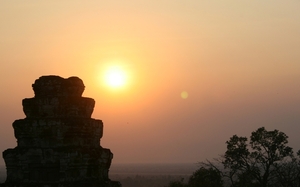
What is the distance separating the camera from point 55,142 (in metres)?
11.4

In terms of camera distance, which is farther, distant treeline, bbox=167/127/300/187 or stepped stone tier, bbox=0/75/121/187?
distant treeline, bbox=167/127/300/187

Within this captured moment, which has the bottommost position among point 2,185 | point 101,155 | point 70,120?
point 2,185

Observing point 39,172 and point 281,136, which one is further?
point 281,136

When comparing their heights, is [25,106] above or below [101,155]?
above

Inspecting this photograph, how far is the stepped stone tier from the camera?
1125 centimetres

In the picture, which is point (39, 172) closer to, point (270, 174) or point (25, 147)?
point (25, 147)

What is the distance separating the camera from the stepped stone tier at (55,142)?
11.2m

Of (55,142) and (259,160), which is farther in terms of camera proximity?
(259,160)

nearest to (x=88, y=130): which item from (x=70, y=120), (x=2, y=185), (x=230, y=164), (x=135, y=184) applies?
(x=70, y=120)

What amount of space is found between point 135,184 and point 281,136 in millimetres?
82609

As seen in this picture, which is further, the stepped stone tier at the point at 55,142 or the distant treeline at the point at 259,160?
the distant treeline at the point at 259,160

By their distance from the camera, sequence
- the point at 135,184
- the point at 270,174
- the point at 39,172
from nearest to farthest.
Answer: the point at 39,172
the point at 270,174
the point at 135,184

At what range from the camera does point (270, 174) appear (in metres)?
27.4

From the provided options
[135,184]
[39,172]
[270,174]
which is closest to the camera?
[39,172]
